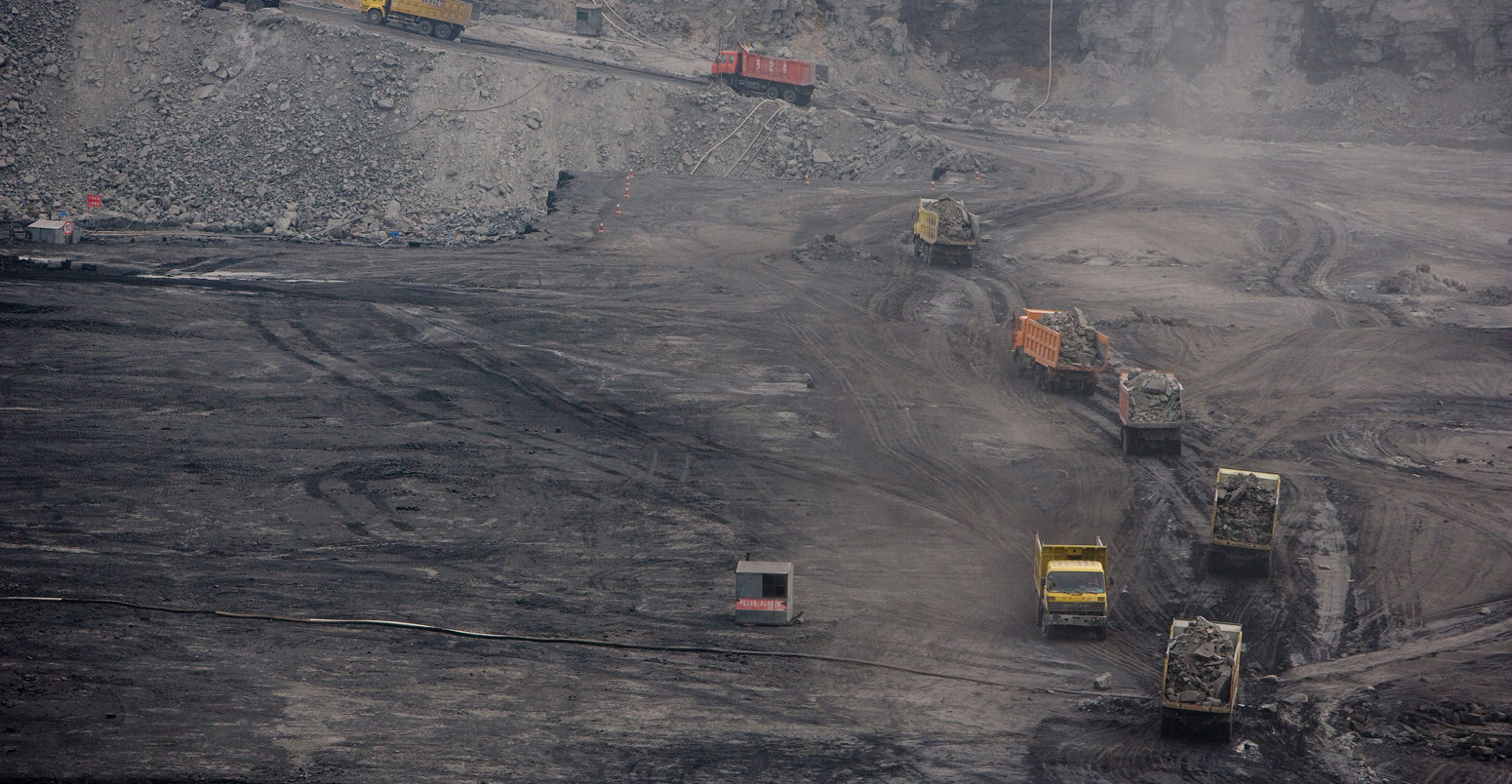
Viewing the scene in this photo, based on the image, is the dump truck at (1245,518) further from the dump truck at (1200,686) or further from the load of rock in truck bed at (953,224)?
the load of rock in truck bed at (953,224)

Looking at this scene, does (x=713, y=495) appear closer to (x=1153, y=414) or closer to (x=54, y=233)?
(x=1153, y=414)

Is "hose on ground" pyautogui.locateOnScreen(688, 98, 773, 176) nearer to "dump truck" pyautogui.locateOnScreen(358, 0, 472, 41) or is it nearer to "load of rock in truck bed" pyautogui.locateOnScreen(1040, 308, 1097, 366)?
"dump truck" pyautogui.locateOnScreen(358, 0, 472, 41)

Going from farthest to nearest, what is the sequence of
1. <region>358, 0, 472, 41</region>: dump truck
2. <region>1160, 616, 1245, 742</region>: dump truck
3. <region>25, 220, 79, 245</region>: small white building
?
<region>358, 0, 472, 41</region>: dump truck < <region>25, 220, 79, 245</region>: small white building < <region>1160, 616, 1245, 742</region>: dump truck

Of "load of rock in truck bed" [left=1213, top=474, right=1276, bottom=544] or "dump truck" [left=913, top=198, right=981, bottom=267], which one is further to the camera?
"dump truck" [left=913, top=198, right=981, bottom=267]

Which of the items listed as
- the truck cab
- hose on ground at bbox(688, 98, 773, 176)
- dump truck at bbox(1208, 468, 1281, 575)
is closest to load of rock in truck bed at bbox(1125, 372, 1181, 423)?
dump truck at bbox(1208, 468, 1281, 575)

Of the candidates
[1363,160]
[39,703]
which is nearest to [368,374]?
[39,703]

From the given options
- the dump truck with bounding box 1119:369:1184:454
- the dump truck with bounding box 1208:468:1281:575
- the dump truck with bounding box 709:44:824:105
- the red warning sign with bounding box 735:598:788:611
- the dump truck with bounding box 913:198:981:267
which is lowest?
the red warning sign with bounding box 735:598:788:611

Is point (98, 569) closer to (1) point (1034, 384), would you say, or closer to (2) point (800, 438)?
(2) point (800, 438)

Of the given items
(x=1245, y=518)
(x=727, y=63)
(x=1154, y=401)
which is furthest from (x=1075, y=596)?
(x=727, y=63)
